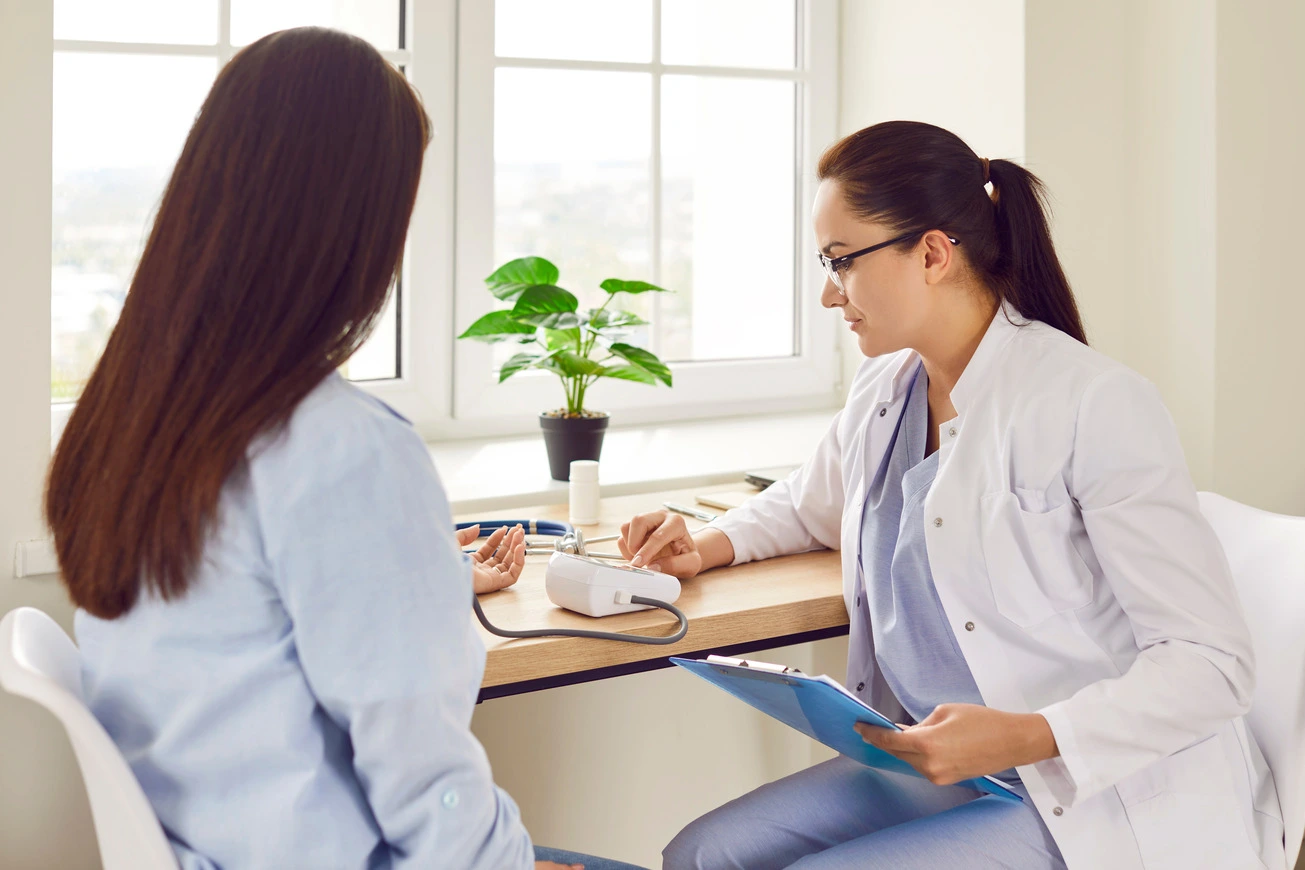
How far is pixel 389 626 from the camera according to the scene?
75 cm

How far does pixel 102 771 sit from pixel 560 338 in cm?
121

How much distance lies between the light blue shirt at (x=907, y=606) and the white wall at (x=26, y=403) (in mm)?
1043

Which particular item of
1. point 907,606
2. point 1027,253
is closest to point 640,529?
point 907,606

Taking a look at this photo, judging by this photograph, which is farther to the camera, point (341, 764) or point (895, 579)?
point (895, 579)

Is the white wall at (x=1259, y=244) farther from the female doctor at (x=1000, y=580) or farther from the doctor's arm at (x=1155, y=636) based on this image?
the doctor's arm at (x=1155, y=636)

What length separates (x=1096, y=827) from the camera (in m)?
1.15

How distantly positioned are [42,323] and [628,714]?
113cm

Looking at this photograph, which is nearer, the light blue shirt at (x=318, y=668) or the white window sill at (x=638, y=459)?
the light blue shirt at (x=318, y=668)

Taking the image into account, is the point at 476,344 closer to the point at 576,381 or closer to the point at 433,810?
the point at 576,381

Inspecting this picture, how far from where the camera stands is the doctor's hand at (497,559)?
1.37m

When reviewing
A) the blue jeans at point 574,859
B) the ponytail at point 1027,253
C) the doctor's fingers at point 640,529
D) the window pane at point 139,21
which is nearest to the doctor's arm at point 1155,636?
the ponytail at point 1027,253

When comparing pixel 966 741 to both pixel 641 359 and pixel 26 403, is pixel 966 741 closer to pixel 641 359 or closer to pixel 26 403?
pixel 641 359

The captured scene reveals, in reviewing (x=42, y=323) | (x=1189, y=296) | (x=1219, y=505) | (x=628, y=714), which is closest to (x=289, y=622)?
(x=42, y=323)

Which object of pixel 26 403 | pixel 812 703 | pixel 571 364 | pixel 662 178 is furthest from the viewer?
pixel 662 178
